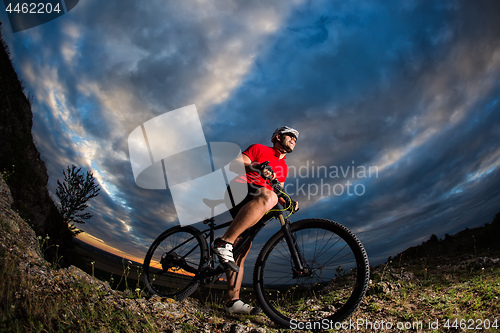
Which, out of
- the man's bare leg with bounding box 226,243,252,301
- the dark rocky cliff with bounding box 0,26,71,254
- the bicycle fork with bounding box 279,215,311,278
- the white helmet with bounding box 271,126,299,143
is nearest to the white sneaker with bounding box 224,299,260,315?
the man's bare leg with bounding box 226,243,252,301

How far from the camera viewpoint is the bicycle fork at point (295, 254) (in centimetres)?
304

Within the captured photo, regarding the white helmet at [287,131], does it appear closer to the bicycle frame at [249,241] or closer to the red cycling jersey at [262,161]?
the red cycling jersey at [262,161]

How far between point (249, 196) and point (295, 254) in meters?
1.05

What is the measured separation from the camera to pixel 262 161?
3.68 m

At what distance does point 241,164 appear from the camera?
3617 mm

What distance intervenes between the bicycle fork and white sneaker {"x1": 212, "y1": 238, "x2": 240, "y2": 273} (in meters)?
0.73

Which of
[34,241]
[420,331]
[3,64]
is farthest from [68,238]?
[420,331]

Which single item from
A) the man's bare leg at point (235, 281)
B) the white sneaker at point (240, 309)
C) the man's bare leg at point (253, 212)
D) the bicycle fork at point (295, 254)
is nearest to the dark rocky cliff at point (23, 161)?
the man's bare leg at point (235, 281)

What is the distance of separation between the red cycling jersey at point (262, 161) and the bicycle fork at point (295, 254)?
0.64 metres

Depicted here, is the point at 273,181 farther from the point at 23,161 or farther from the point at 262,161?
the point at 23,161

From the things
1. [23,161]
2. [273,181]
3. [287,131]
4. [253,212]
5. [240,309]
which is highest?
[23,161]

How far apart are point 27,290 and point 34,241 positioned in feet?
6.73

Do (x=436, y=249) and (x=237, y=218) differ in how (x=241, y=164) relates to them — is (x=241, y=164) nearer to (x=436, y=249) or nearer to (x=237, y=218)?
(x=237, y=218)

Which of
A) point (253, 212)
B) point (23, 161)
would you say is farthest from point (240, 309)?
point (23, 161)
